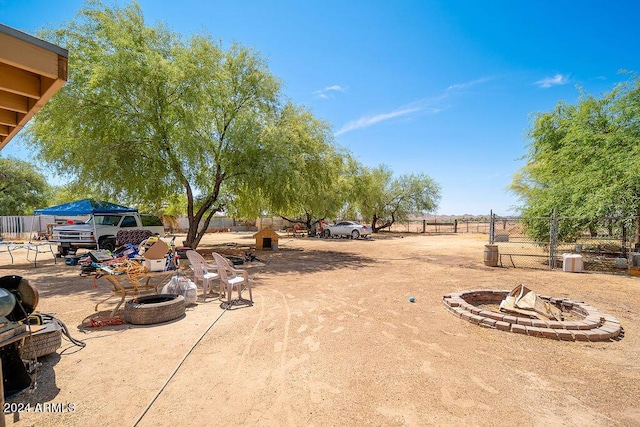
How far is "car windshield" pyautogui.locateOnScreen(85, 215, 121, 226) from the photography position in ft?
41.9

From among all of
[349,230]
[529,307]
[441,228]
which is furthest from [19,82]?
[441,228]

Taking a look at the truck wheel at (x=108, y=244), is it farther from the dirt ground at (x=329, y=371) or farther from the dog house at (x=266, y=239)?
the dirt ground at (x=329, y=371)

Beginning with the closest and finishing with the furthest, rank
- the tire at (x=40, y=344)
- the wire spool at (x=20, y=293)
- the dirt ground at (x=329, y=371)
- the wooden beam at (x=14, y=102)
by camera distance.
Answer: the dirt ground at (x=329, y=371) → the wire spool at (x=20, y=293) → the wooden beam at (x=14, y=102) → the tire at (x=40, y=344)

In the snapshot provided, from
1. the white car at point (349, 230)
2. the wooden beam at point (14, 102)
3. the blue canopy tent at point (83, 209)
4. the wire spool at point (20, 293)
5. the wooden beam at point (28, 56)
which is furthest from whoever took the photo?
the white car at point (349, 230)

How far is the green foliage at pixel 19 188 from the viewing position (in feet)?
94.6

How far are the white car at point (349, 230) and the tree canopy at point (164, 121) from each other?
12.9 meters

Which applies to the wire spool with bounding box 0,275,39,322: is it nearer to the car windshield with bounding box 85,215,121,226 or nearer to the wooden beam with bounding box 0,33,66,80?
the wooden beam with bounding box 0,33,66,80

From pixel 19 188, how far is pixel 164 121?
1130 inches

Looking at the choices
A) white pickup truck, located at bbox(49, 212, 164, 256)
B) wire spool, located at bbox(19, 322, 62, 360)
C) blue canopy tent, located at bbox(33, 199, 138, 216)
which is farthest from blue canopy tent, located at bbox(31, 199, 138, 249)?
wire spool, located at bbox(19, 322, 62, 360)

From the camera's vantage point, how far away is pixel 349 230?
88.6 feet

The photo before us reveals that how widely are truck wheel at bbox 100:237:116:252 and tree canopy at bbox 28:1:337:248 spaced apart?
168cm

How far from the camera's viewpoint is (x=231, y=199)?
15.8 meters

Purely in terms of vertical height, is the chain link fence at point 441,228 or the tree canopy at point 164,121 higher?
the tree canopy at point 164,121

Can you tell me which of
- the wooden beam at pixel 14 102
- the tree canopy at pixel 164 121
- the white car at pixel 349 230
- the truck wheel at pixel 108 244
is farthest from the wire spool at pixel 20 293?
the white car at pixel 349 230
